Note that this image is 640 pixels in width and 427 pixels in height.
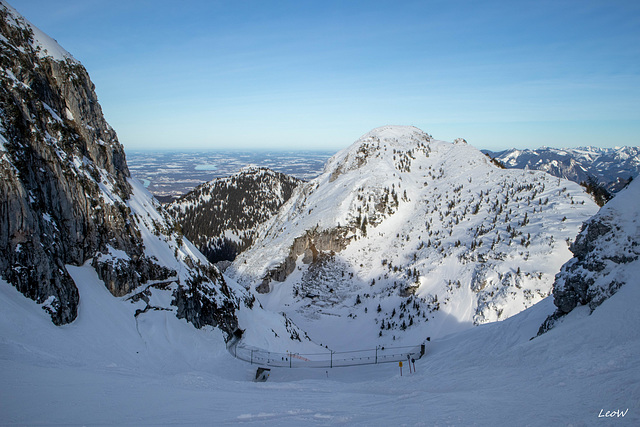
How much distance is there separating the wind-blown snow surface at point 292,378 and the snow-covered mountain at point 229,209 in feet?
287

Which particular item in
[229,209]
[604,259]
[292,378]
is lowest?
[292,378]

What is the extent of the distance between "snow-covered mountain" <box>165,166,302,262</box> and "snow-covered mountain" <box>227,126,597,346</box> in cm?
4019

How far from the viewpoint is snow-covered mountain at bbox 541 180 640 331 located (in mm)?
16859

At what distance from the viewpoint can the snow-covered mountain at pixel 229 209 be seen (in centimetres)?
11120

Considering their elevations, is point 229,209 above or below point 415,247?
below

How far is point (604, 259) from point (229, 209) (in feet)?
387

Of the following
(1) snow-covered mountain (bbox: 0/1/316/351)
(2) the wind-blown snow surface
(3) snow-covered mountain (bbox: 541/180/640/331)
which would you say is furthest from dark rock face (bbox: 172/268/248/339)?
(3) snow-covered mountain (bbox: 541/180/640/331)

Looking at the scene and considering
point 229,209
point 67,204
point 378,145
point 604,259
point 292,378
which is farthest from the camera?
point 229,209

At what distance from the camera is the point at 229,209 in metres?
124

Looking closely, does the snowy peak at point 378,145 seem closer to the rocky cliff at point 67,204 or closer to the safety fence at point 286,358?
the rocky cliff at point 67,204

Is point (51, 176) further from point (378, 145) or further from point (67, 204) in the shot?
point (378, 145)

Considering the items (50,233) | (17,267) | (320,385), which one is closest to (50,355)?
(17,267)

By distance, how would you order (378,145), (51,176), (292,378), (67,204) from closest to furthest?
1. (51,176)
2. (67,204)
3. (292,378)
4. (378,145)

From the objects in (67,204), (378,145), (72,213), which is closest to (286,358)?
(72,213)
